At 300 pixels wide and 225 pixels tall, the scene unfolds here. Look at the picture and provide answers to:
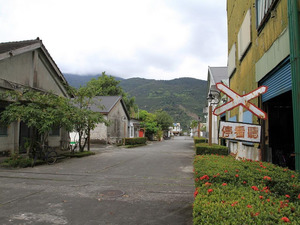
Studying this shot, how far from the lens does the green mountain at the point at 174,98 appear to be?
145 metres

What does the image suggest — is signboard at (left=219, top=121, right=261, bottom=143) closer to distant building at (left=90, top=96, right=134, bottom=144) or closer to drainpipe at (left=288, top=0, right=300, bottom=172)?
drainpipe at (left=288, top=0, right=300, bottom=172)

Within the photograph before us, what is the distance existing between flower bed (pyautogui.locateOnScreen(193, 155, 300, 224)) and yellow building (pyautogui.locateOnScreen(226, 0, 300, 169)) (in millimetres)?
2700

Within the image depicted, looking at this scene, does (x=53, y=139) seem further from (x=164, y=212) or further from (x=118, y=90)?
(x=118, y=90)

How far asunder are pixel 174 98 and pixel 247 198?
162522 mm

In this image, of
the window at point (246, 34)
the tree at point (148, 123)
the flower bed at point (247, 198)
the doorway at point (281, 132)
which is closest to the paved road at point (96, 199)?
the flower bed at point (247, 198)

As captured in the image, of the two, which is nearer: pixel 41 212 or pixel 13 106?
pixel 41 212

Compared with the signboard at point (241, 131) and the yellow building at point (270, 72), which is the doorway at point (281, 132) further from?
the signboard at point (241, 131)

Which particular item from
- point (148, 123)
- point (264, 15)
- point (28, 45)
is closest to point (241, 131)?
point (264, 15)

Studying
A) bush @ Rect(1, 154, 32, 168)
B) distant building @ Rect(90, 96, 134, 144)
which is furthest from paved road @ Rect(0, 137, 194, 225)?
distant building @ Rect(90, 96, 134, 144)

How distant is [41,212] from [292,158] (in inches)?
346

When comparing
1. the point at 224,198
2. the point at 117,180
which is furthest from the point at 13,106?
the point at 224,198

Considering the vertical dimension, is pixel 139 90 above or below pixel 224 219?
above

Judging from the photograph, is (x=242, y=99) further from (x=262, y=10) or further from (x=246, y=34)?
(x=246, y=34)

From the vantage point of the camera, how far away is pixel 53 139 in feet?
57.9
